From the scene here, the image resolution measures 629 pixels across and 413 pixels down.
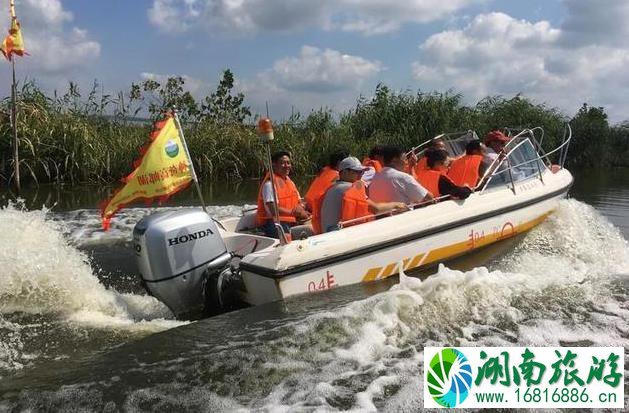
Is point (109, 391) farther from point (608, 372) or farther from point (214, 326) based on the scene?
point (608, 372)

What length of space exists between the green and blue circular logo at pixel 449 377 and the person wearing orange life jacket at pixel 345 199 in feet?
6.52

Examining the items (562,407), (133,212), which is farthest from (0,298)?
(133,212)

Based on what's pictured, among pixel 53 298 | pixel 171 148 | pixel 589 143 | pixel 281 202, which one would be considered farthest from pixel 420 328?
pixel 589 143

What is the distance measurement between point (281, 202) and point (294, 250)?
1330 millimetres

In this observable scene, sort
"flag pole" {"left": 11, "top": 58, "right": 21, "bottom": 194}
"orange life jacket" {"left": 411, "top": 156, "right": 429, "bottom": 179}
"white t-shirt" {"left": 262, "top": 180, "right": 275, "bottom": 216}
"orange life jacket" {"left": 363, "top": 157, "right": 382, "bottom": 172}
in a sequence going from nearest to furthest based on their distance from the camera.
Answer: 1. "white t-shirt" {"left": 262, "top": 180, "right": 275, "bottom": 216}
2. "orange life jacket" {"left": 411, "top": 156, "right": 429, "bottom": 179}
3. "orange life jacket" {"left": 363, "top": 157, "right": 382, "bottom": 172}
4. "flag pole" {"left": 11, "top": 58, "right": 21, "bottom": 194}

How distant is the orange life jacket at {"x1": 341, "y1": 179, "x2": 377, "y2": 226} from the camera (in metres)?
5.16

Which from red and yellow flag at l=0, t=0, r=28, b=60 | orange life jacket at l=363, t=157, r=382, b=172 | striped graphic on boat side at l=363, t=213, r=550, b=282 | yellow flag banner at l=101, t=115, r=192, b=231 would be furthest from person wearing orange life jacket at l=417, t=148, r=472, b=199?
red and yellow flag at l=0, t=0, r=28, b=60

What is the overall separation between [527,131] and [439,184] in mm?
1850

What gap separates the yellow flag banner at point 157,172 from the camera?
15.8ft

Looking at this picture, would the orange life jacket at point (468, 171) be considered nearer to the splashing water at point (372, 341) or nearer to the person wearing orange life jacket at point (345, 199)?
the splashing water at point (372, 341)

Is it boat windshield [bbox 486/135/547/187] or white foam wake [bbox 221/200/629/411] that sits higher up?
boat windshield [bbox 486/135/547/187]

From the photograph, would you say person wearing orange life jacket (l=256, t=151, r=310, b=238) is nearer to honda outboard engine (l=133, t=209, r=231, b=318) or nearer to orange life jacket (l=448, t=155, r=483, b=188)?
honda outboard engine (l=133, t=209, r=231, b=318)

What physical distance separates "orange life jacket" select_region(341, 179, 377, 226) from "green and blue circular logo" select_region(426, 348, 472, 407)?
6.58 feet

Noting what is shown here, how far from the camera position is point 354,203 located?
204 inches
